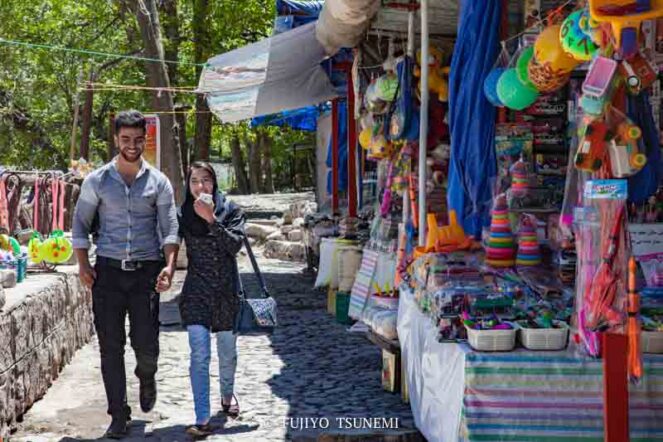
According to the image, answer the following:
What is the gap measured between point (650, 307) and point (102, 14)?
2039cm

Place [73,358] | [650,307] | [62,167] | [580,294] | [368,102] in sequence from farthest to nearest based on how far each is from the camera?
[62,167] < [368,102] < [73,358] < [650,307] < [580,294]

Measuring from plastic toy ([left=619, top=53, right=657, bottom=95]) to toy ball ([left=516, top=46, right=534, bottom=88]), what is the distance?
119 cm

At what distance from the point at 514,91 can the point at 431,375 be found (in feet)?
5.62

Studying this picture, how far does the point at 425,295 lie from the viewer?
571cm

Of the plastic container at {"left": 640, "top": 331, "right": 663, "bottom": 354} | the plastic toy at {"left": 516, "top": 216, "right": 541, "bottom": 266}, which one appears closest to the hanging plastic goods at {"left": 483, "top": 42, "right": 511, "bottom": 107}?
the plastic toy at {"left": 516, "top": 216, "right": 541, "bottom": 266}

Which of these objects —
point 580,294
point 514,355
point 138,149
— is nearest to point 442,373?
point 514,355

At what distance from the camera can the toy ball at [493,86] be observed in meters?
5.73

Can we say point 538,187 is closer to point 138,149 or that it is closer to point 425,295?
point 425,295

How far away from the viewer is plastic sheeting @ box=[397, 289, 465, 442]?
4617mm

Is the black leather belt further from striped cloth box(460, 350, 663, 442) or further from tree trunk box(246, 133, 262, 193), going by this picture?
tree trunk box(246, 133, 262, 193)

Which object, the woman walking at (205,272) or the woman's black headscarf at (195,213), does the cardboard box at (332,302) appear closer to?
the woman walking at (205,272)

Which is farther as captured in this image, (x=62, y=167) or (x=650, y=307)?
(x=62, y=167)

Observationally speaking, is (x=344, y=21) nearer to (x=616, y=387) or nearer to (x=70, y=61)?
(x=616, y=387)

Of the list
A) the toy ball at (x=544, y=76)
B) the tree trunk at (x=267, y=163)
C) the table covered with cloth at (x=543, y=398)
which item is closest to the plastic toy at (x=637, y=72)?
the toy ball at (x=544, y=76)
